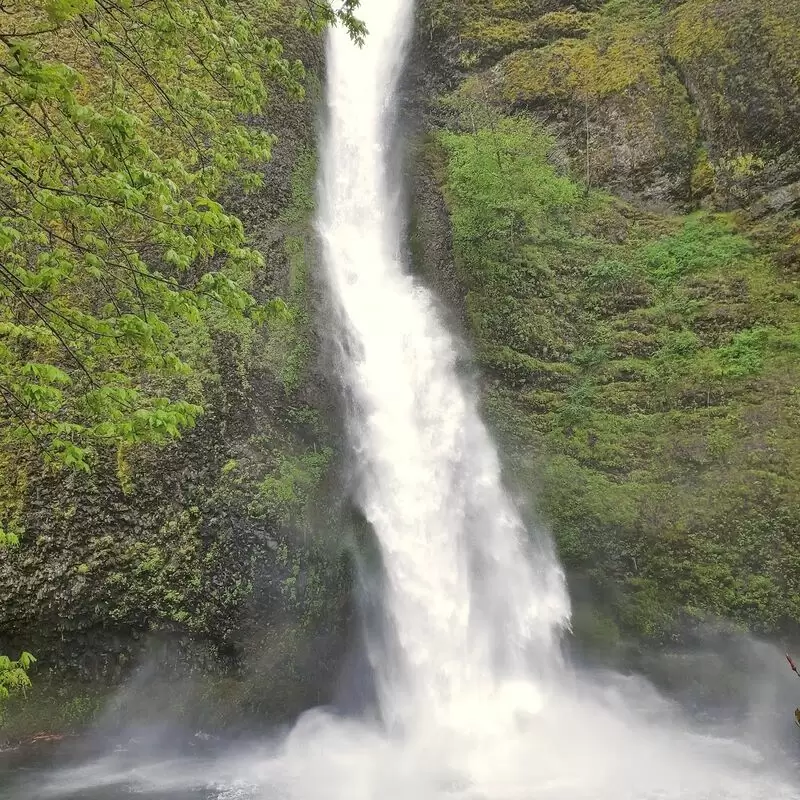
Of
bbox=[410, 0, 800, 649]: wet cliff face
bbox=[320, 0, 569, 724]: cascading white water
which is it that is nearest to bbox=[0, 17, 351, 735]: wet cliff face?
bbox=[320, 0, 569, 724]: cascading white water

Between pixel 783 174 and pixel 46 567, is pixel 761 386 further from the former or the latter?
pixel 46 567

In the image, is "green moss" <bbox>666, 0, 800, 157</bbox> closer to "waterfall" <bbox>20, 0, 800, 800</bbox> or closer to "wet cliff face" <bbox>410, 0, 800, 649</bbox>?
"wet cliff face" <bbox>410, 0, 800, 649</bbox>

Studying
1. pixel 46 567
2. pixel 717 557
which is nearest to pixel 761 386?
pixel 717 557

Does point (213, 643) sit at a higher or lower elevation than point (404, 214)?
lower

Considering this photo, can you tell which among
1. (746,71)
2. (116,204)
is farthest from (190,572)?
(746,71)

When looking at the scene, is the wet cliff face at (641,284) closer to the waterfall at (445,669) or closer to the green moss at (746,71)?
the green moss at (746,71)

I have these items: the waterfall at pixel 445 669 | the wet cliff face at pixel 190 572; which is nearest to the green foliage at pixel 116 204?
the wet cliff face at pixel 190 572
